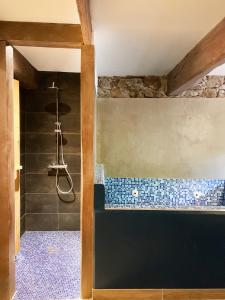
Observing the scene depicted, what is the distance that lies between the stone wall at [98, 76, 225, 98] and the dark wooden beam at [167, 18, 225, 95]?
1.97 ft

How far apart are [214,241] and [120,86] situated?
2808mm

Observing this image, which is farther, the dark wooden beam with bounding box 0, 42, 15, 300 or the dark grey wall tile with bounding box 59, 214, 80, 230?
the dark grey wall tile with bounding box 59, 214, 80, 230

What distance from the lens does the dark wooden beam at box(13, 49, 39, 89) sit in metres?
3.08

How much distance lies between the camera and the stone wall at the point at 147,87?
4.51 meters

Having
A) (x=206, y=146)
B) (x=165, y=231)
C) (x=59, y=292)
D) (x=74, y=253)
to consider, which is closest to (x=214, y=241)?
(x=165, y=231)

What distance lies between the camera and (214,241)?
8.25 feet

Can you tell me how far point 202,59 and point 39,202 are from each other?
2953mm

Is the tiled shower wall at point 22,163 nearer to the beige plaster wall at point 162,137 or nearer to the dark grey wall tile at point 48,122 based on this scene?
the dark grey wall tile at point 48,122

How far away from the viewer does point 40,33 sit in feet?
7.59

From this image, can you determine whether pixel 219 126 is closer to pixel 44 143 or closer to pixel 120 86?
pixel 120 86

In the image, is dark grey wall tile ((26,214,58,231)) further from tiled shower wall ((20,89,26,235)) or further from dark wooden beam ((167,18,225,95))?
dark wooden beam ((167,18,225,95))

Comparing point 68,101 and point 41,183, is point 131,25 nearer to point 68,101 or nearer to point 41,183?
point 68,101

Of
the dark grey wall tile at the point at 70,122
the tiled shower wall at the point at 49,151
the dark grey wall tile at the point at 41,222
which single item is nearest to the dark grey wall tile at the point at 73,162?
the tiled shower wall at the point at 49,151

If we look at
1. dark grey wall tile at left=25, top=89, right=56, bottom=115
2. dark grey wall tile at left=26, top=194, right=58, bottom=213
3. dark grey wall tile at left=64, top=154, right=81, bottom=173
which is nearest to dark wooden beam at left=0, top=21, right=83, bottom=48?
dark grey wall tile at left=25, top=89, right=56, bottom=115
